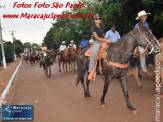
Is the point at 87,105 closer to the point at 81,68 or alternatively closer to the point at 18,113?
the point at 81,68

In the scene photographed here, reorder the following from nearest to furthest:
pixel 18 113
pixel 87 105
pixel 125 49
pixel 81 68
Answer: pixel 125 49, pixel 18 113, pixel 87 105, pixel 81 68

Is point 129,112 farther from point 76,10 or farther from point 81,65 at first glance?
point 76,10

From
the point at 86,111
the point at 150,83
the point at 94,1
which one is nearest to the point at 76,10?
the point at 94,1

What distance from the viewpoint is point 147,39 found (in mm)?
3859

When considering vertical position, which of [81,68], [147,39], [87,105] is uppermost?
[147,39]

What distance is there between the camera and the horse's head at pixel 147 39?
12.4 feet

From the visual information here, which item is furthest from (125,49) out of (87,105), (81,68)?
(81,68)

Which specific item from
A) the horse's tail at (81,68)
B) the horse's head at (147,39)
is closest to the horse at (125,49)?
the horse's head at (147,39)

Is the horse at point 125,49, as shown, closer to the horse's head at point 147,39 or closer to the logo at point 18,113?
the horse's head at point 147,39

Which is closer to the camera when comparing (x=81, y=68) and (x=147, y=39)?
(x=147, y=39)

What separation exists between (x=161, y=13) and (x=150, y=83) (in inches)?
196

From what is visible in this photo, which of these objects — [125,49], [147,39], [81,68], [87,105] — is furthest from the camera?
[81,68]

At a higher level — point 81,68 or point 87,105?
point 81,68

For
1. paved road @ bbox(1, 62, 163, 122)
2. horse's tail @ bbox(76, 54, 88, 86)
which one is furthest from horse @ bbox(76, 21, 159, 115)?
horse's tail @ bbox(76, 54, 88, 86)
